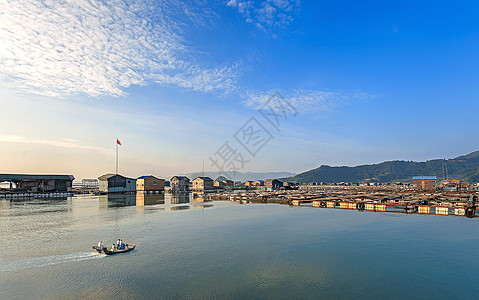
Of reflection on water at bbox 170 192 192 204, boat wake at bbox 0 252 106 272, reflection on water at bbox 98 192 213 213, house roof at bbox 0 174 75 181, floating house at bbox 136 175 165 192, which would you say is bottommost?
reflection on water at bbox 170 192 192 204

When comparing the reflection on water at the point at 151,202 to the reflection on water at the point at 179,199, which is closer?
the reflection on water at the point at 151,202

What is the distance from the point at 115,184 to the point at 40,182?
73.4 feet

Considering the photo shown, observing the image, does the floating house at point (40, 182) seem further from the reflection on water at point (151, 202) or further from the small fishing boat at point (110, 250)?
the small fishing boat at point (110, 250)

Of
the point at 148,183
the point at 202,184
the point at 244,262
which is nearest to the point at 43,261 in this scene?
the point at 244,262

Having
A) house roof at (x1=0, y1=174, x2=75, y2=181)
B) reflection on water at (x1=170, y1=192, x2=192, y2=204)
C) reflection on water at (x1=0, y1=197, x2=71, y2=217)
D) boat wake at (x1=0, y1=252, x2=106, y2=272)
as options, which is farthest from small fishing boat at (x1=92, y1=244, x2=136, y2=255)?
house roof at (x1=0, y1=174, x2=75, y2=181)

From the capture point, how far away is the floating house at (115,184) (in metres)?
85.9

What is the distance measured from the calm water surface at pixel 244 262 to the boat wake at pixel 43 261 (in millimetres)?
96

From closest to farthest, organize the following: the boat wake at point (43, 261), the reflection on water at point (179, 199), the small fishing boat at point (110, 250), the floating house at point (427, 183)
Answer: the boat wake at point (43, 261) → the small fishing boat at point (110, 250) → the reflection on water at point (179, 199) → the floating house at point (427, 183)

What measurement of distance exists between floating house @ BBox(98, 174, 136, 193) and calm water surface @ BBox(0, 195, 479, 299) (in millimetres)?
56563

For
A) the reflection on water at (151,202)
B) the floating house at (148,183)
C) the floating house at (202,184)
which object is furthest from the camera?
the floating house at (202,184)

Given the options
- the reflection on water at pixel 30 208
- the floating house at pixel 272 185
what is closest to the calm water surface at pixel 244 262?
the reflection on water at pixel 30 208

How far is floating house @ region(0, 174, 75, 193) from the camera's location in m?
74.4

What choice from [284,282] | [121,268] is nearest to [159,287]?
[121,268]

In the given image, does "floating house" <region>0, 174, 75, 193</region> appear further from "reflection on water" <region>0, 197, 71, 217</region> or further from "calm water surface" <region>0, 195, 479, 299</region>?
"calm water surface" <region>0, 195, 479, 299</region>
